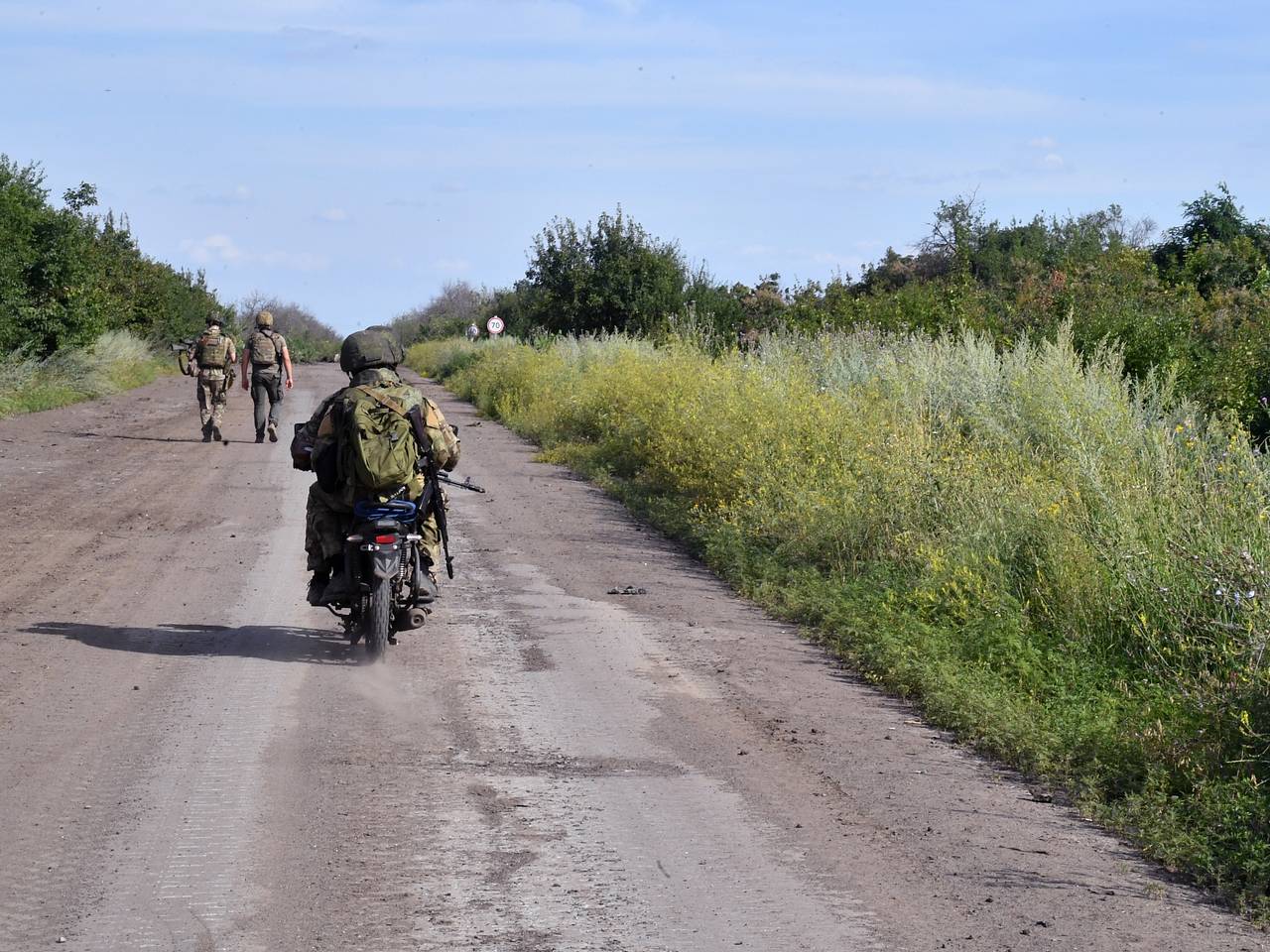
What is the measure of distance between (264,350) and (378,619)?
1330cm

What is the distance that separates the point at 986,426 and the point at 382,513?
262 inches

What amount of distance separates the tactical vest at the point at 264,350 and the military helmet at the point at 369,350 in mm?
12491

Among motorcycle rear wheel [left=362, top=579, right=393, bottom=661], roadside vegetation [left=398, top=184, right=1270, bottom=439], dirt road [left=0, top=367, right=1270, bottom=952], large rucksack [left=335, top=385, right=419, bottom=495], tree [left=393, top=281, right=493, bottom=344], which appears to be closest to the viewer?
dirt road [left=0, top=367, right=1270, bottom=952]

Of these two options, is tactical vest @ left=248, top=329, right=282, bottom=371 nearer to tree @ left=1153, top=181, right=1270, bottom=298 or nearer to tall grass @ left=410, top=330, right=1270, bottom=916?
tall grass @ left=410, top=330, right=1270, bottom=916

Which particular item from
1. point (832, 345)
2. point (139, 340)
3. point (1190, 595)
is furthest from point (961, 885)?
point (139, 340)

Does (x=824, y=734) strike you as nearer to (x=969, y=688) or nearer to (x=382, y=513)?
(x=969, y=688)

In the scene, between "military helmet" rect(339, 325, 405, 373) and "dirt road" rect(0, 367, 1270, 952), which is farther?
"military helmet" rect(339, 325, 405, 373)

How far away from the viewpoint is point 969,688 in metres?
7.61

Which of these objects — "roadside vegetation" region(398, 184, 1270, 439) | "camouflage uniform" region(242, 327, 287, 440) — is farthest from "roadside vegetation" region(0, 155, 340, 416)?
"roadside vegetation" region(398, 184, 1270, 439)

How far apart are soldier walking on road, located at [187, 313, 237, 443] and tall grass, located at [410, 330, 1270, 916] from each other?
7614 mm

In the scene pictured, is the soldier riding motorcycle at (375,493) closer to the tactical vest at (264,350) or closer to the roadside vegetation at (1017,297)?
the roadside vegetation at (1017,297)

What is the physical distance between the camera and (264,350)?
20.5 meters

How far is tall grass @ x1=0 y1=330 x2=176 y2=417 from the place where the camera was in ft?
91.8

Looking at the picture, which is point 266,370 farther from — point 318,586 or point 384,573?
point 384,573
